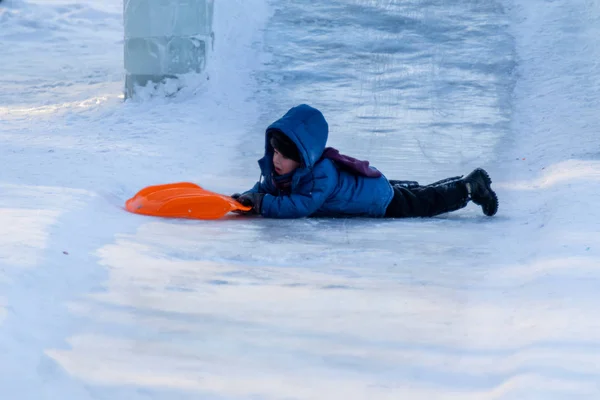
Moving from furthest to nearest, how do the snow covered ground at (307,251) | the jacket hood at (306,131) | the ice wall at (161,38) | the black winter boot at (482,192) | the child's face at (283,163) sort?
the ice wall at (161,38) < the black winter boot at (482,192) < the child's face at (283,163) < the jacket hood at (306,131) < the snow covered ground at (307,251)

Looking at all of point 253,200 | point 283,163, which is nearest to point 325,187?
point 283,163

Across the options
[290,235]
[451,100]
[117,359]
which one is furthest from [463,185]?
[451,100]

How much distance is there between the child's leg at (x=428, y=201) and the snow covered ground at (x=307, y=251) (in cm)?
10

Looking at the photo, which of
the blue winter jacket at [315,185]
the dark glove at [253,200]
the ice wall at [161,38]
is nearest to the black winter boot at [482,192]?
the blue winter jacket at [315,185]

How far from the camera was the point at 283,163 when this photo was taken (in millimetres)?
4492

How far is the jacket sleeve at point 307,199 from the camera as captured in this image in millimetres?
4441

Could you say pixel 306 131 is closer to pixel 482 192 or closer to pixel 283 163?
pixel 283 163

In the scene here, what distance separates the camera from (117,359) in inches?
99.5

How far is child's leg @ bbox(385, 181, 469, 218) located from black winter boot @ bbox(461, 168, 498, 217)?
0.03 m

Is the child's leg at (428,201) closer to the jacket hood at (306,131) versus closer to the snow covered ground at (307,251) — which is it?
the snow covered ground at (307,251)

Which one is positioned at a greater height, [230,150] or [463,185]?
[463,185]

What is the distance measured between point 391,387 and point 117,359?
0.80 metres

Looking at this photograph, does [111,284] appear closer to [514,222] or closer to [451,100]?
[514,222]

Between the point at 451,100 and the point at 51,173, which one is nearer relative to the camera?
the point at 51,173
